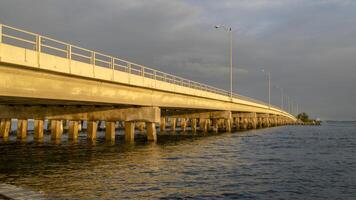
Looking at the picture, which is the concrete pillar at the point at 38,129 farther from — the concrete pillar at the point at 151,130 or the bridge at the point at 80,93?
the concrete pillar at the point at 151,130

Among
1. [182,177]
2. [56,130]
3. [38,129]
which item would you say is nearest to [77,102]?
[182,177]

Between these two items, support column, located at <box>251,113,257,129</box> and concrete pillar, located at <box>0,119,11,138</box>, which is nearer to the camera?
concrete pillar, located at <box>0,119,11,138</box>

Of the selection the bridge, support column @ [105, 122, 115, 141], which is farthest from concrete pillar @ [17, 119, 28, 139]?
support column @ [105, 122, 115, 141]

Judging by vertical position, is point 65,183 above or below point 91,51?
below

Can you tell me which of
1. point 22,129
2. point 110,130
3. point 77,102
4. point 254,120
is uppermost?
point 77,102

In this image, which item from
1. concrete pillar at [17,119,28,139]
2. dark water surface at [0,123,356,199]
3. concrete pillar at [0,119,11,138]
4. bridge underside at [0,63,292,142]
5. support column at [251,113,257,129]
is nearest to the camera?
dark water surface at [0,123,356,199]

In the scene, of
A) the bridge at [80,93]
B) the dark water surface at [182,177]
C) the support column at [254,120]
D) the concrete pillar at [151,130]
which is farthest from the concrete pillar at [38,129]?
the support column at [254,120]

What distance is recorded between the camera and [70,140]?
4353 cm

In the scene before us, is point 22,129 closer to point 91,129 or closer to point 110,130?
point 91,129

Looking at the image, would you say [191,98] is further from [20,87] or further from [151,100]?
[20,87]

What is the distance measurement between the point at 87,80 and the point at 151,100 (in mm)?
11591

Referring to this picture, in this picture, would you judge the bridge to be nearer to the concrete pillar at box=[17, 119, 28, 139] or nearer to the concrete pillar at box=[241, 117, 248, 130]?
the concrete pillar at box=[17, 119, 28, 139]

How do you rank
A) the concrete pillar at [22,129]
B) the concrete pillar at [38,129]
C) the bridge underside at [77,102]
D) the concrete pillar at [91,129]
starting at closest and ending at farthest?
1. the bridge underside at [77,102]
2. the concrete pillar at [91,129]
3. the concrete pillar at [38,129]
4. the concrete pillar at [22,129]

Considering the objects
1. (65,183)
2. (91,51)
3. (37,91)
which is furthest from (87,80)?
(65,183)
